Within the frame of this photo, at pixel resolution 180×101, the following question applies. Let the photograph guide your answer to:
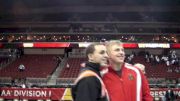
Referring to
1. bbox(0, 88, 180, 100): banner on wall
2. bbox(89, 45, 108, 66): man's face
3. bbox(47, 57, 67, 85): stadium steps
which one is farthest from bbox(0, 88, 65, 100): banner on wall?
bbox(89, 45, 108, 66): man's face

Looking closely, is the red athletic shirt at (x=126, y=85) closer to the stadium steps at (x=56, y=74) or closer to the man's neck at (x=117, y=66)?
the man's neck at (x=117, y=66)

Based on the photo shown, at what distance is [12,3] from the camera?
4559 centimetres

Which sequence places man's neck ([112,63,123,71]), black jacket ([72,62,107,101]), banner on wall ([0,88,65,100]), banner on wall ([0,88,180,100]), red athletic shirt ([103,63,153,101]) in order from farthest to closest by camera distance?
banner on wall ([0,88,65,100])
banner on wall ([0,88,180,100])
man's neck ([112,63,123,71])
red athletic shirt ([103,63,153,101])
black jacket ([72,62,107,101])

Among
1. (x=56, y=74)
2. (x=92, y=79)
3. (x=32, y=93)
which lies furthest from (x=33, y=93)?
(x=92, y=79)

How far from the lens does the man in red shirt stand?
15.6 ft

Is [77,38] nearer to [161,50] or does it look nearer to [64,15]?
[64,15]

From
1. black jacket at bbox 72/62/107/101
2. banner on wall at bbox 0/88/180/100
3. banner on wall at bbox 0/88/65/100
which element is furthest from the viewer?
banner on wall at bbox 0/88/65/100

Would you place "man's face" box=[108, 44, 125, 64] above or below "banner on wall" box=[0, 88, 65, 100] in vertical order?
above

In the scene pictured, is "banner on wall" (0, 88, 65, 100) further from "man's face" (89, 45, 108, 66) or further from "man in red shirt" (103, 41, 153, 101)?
"man's face" (89, 45, 108, 66)

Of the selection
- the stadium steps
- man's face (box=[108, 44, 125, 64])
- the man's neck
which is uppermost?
man's face (box=[108, 44, 125, 64])

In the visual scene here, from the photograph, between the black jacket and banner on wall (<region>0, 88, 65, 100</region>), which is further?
banner on wall (<region>0, 88, 65, 100</region>)

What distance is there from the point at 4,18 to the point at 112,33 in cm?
1382

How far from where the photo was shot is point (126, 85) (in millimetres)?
4766

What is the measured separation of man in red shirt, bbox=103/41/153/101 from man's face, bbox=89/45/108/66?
13.1 inches
